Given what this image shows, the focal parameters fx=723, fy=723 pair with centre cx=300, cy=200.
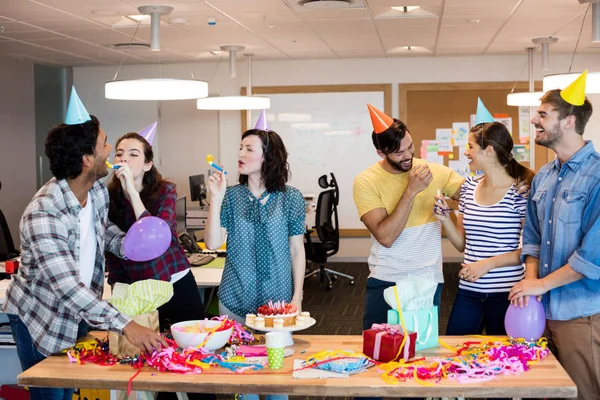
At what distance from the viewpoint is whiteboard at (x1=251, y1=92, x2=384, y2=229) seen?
9164 mm

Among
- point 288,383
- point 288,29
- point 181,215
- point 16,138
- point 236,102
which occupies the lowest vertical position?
point 288,383

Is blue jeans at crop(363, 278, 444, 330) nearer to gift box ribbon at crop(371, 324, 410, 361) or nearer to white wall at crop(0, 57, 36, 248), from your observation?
gift box ribbon at crop(371, 324, 410, 361)

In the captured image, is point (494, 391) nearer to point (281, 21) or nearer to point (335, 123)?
point (281, 21)

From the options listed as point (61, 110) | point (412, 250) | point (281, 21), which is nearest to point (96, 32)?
point (281, 21)

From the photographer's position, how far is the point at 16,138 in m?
8.70

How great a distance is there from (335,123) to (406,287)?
6.74 meters

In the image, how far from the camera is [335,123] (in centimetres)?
918

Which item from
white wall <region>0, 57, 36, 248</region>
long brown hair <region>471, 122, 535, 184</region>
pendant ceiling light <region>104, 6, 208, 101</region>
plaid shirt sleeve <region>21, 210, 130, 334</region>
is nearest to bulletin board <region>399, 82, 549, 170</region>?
white wall <region>0, 57, 36, 248</region>

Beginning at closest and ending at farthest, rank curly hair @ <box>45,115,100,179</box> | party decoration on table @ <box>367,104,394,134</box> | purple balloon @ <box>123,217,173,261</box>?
curly hair @ <box>45,115,100,179</box> → purple balloon @ <box>123,217,173,261</box> → party decoration on table @ <box>367,104,394,134</box>

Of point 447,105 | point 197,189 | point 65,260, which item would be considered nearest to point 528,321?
point 65,260

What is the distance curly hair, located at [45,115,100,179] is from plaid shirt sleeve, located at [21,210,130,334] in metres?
0.19

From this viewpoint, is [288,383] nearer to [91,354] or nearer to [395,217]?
[91,354]

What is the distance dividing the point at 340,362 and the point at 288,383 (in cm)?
21

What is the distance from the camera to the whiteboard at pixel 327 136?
916cm
